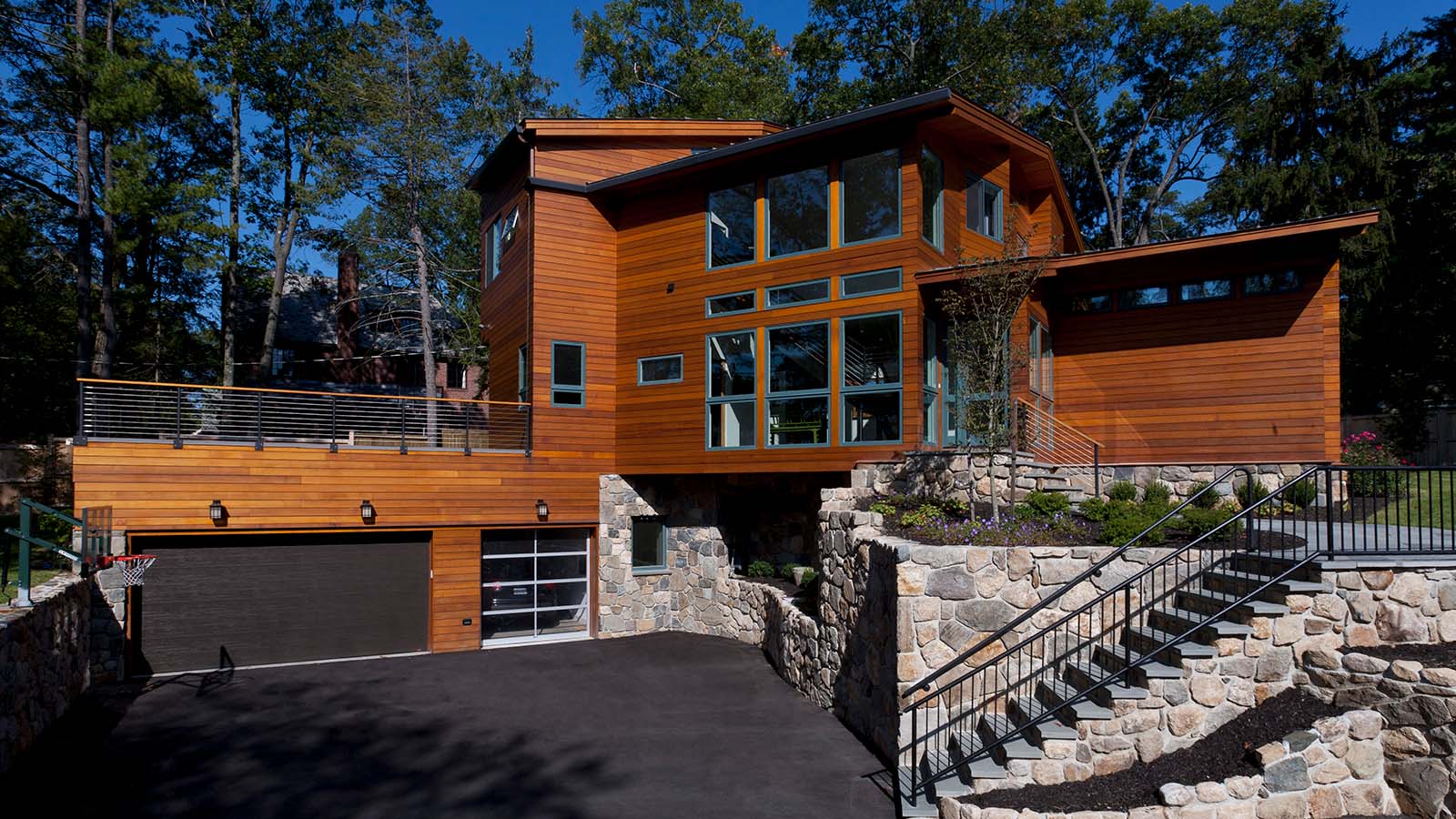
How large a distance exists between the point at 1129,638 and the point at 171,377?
28.5m

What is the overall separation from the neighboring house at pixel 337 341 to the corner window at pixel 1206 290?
2213 cm

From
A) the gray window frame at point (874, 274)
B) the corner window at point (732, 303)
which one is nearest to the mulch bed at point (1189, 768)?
the gray window frame at point (874, 274)

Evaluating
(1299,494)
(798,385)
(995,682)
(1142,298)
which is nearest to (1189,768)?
(995,682)

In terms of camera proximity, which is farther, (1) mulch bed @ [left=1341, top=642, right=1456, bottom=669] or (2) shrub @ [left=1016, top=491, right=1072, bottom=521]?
(2) shrub @ [left=1016, top=491, right=1072, bottom=521]

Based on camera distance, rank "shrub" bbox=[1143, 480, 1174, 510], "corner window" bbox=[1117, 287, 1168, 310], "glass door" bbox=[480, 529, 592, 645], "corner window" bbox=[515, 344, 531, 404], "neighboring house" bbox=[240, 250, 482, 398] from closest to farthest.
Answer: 1. "shrub" bbox=[1143, 480, 1174, 510]
2. "corner window" bbox=[1117, 287, 1168, 310]
3. "glass door" bbox=[480, 529, 592, 645]
4. "corner window" bbox=[515, 344, 531, 404]
5. "neighboring house" bbox=[240, 250, 482, 398]

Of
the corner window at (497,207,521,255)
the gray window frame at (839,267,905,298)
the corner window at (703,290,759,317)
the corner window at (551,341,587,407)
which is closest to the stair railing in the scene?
the gray window frame at (839,267,905,298)

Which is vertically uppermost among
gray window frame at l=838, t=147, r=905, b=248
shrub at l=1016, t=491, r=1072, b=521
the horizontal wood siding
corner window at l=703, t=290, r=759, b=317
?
gray window frame at l=838, t=147, r=905, b=248

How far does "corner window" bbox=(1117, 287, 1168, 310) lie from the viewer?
525 inches

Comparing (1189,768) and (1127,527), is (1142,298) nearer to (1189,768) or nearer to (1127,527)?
(1127,527)

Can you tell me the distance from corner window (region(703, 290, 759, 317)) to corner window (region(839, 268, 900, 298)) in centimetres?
161

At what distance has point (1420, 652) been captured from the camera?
680 centimetres

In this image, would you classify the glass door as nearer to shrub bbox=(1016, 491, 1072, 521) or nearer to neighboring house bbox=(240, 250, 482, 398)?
shrub bbox=(1016, 491, 1072, 521)

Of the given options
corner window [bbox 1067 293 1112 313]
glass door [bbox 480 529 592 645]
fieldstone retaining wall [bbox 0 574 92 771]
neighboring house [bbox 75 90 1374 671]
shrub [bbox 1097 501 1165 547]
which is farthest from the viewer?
glass door [bbox 480 529 592 645]

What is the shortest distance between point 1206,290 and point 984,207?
12.3ft
